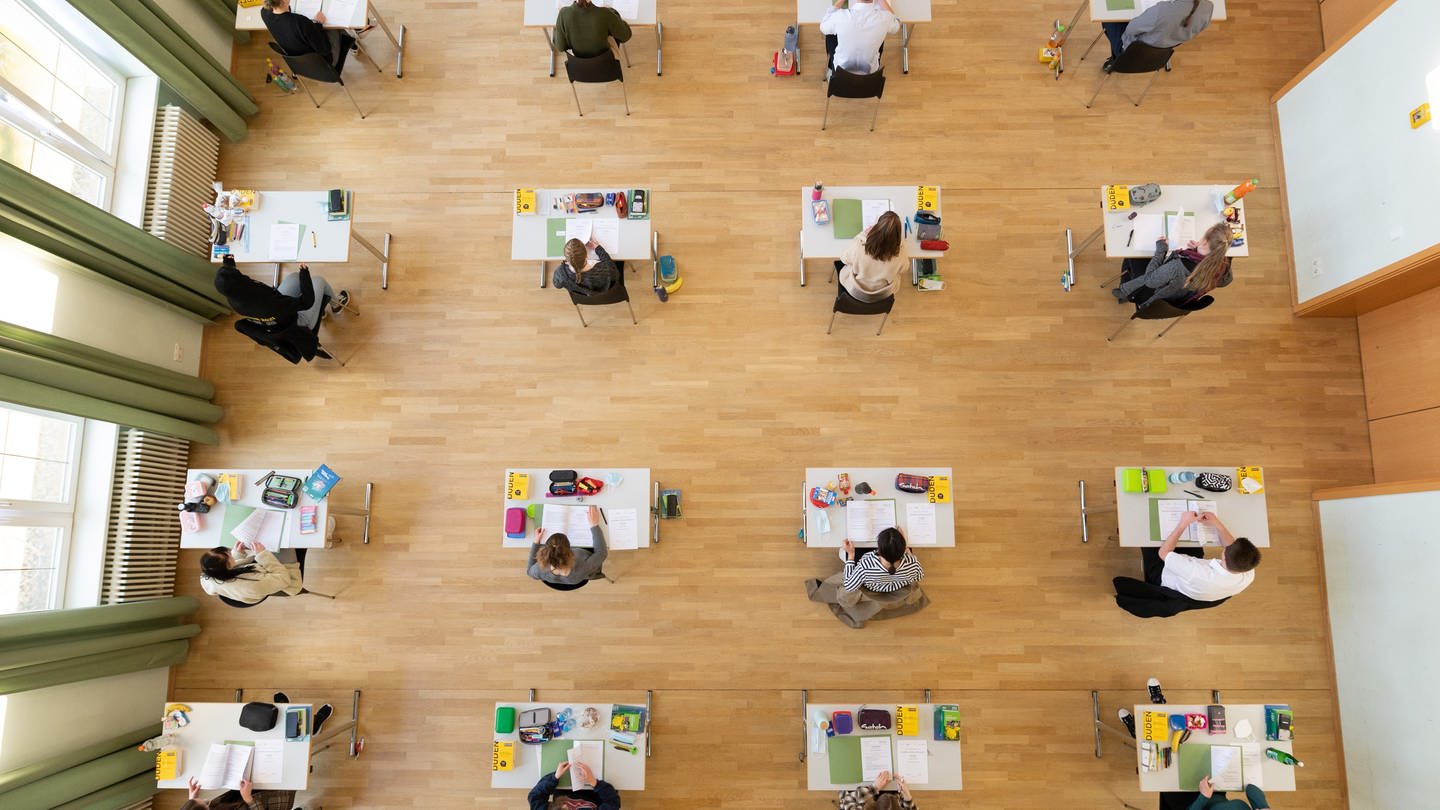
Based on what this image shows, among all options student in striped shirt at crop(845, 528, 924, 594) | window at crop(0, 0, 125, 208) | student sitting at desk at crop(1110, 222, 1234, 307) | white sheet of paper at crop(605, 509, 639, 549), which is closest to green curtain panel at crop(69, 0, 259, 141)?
window at crop(0, 0, 125, 208)

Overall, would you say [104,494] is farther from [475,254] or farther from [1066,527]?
[1066,527]

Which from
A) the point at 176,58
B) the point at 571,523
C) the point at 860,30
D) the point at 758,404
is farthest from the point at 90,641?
the point at 860,30

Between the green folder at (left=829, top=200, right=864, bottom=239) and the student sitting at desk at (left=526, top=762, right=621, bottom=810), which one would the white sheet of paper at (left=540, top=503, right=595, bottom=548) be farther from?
the green folder at (left=829, top=200, right=864, bottom=239)

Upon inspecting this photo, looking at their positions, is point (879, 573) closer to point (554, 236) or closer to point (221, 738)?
point (554, 236)

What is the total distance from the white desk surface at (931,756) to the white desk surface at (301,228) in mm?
5053

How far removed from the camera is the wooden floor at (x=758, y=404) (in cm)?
557

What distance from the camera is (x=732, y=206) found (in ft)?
20.3

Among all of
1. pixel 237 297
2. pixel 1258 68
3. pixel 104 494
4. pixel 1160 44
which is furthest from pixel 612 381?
pixel 1258 68

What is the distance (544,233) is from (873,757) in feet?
15.0

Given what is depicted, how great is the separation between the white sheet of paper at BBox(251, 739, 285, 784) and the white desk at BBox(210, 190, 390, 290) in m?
3.59

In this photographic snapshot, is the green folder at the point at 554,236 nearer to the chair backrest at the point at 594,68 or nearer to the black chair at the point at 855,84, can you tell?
the chair backrest at the point at 594,68

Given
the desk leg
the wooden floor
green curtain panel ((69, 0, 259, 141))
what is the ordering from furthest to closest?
the desk leg → the wooden floor → green curtain panel ((69, 0, 259, 141))

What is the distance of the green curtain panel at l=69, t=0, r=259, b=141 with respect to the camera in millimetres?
5090

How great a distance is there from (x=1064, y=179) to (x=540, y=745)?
20.7 feet
